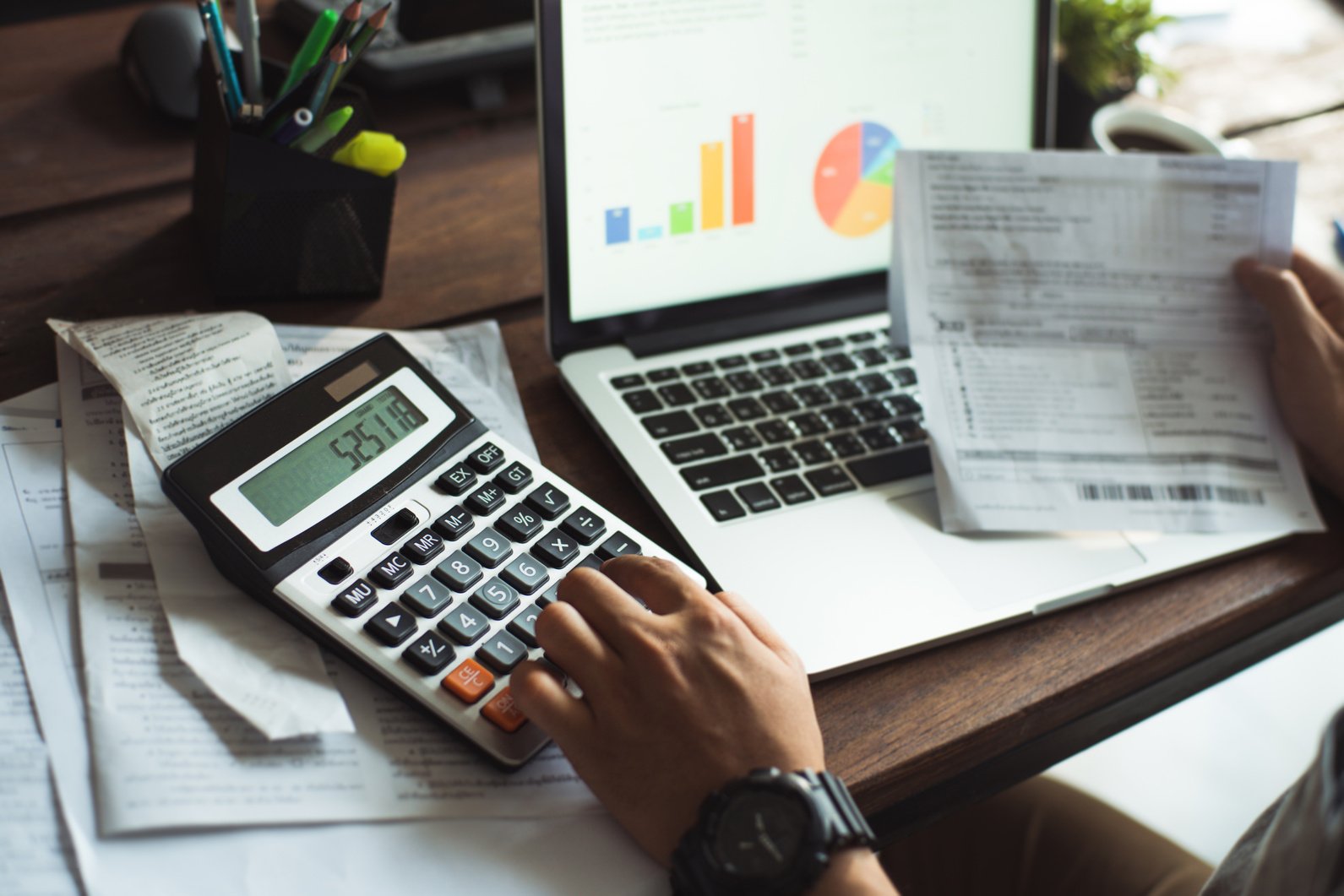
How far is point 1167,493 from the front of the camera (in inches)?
24.7

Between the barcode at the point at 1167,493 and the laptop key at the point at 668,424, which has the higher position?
the laptop key at the point at 668,424

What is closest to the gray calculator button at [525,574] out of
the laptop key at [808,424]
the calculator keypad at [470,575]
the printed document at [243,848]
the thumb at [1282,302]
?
the calculator keypad at [470,575]

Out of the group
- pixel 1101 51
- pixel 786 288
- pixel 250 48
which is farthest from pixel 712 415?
pixel 1101 51

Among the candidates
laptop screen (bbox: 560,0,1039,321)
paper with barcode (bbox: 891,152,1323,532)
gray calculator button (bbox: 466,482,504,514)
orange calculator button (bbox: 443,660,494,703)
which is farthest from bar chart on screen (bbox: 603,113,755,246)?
orange calculator button (bbox: 443,660,494,703)

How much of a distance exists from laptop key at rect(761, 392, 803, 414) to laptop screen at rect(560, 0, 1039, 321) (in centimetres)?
9

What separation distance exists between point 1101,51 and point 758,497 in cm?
57

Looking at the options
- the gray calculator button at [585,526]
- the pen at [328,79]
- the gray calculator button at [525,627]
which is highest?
the pen at [328,79]

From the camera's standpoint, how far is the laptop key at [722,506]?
571 millimetres

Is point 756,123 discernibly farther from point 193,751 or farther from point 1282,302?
point 193,751

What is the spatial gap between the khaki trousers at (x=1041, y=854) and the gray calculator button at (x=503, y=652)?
1.05 ft

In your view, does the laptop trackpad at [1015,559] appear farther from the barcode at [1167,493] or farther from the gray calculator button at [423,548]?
the gray calculator button at [423,548]

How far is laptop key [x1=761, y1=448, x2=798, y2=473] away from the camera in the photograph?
609 mm

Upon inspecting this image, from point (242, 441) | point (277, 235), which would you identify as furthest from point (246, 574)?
point (277, 235)

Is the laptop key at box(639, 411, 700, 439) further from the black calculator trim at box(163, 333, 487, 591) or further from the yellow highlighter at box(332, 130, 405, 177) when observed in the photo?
the yellow highlighter at box(332, 130, 405, 177)
